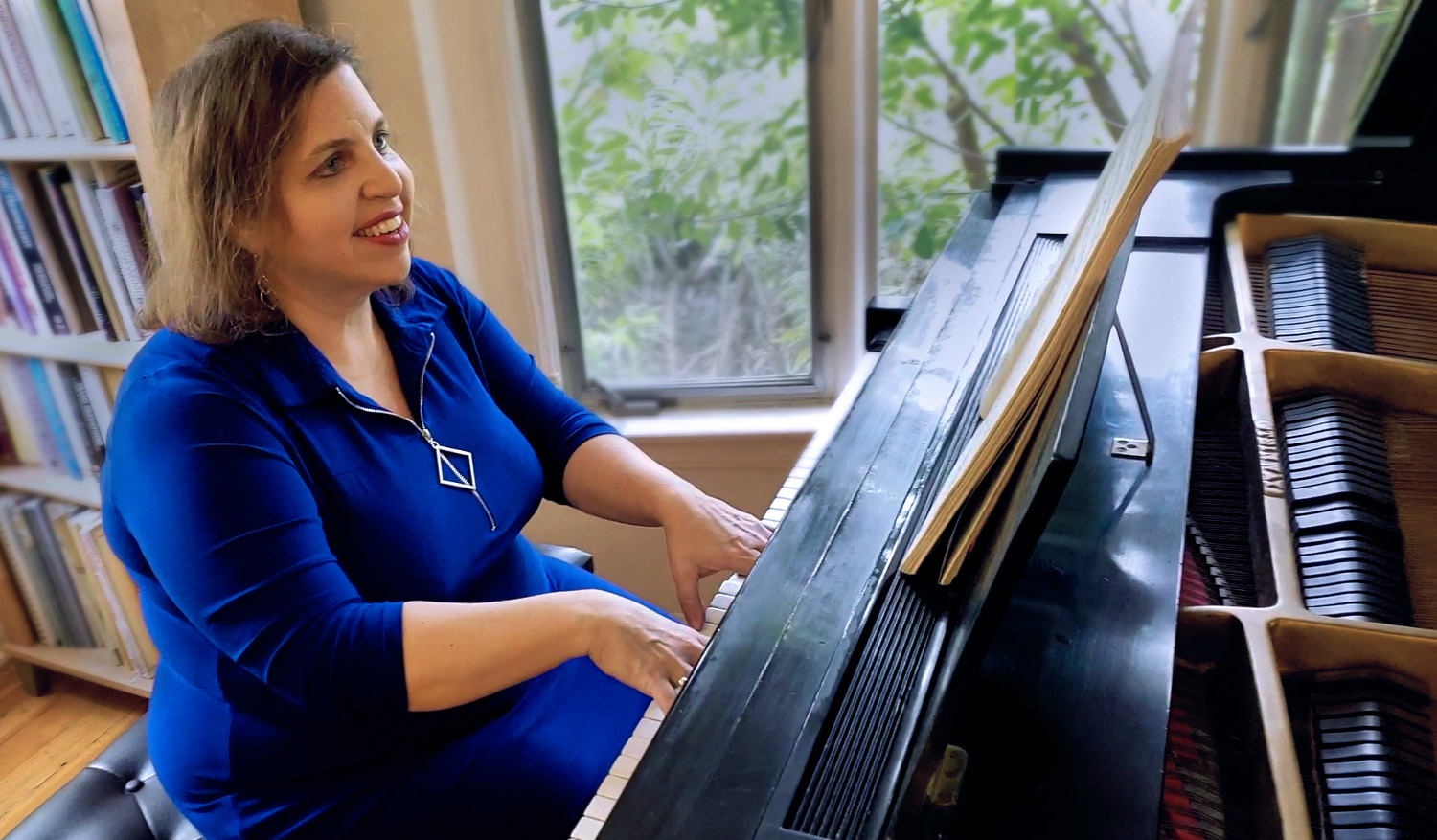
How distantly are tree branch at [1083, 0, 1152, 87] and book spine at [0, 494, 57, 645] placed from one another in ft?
7.32

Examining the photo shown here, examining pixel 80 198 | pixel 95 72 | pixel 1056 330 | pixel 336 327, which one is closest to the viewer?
pixel 1056 330

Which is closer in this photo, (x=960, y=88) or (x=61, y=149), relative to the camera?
(x=61, y=149)

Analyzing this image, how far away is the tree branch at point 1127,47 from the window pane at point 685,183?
0.52 metres

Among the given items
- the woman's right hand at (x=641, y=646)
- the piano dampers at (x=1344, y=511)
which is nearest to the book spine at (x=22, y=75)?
the woman's right hand at (x=641, y=646)

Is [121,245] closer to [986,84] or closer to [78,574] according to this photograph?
[78,574]

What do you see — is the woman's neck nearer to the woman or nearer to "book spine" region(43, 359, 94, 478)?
the woman

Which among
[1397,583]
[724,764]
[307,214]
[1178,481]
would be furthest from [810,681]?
[307,214]

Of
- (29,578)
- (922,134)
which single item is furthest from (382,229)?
(29,578)

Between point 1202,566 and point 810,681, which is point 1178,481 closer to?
point 1202,566

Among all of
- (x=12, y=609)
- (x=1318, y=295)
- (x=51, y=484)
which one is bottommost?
(x=12, y=609)

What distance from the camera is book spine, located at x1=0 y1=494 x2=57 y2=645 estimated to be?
2.06 meters

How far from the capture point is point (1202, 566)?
3.44 feet

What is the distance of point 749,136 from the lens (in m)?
2.02

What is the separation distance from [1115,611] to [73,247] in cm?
Result: 176
